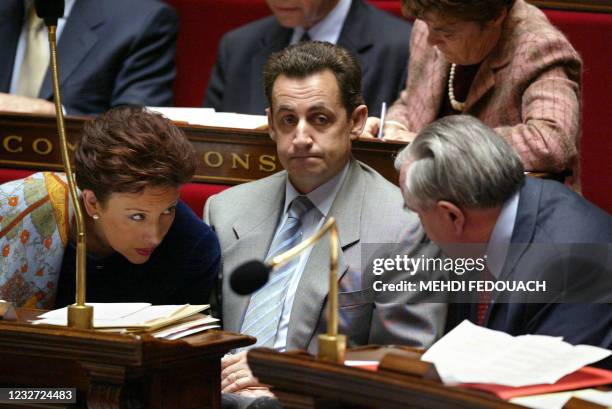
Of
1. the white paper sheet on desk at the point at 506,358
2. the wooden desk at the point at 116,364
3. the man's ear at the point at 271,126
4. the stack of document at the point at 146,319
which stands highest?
the man's ear at the point at 271,126

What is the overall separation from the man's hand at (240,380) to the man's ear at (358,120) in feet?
1.91

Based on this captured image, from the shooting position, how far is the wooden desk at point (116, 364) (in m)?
1.95

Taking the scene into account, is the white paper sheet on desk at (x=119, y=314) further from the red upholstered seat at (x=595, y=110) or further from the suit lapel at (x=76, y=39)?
the red upholstered seat at (x=595, y=110)

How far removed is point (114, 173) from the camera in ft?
7.68

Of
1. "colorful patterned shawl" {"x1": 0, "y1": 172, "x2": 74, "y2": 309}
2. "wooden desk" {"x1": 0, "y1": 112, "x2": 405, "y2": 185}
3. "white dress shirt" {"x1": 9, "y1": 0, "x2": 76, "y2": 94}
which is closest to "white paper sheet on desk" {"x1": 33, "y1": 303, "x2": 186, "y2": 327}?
"colorful patterned shawl" {"x1": 0, "y1": 172, "x2": 74, "y2": 309}

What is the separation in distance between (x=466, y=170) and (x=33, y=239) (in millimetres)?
938

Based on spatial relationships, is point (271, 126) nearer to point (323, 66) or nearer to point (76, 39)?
point (323, 66)

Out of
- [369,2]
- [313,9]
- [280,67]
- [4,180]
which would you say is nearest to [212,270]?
[280,67]

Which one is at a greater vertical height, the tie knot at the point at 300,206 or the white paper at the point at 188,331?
the tie knot at the point at 300,206

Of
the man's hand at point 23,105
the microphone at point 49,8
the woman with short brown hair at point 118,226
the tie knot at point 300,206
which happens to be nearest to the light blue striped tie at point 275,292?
the tie knot at point 300,206

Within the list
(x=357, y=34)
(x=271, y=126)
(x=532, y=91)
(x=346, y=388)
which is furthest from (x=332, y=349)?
(x=357, y=34)

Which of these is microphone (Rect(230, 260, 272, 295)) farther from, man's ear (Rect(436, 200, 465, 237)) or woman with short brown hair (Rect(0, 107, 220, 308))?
woman with short brown hair (Rect(0, 107, 220, 308))

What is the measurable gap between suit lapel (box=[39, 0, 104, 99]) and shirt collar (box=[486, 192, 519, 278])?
1.68 m

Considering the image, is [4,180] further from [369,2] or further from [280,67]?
[369,2]
